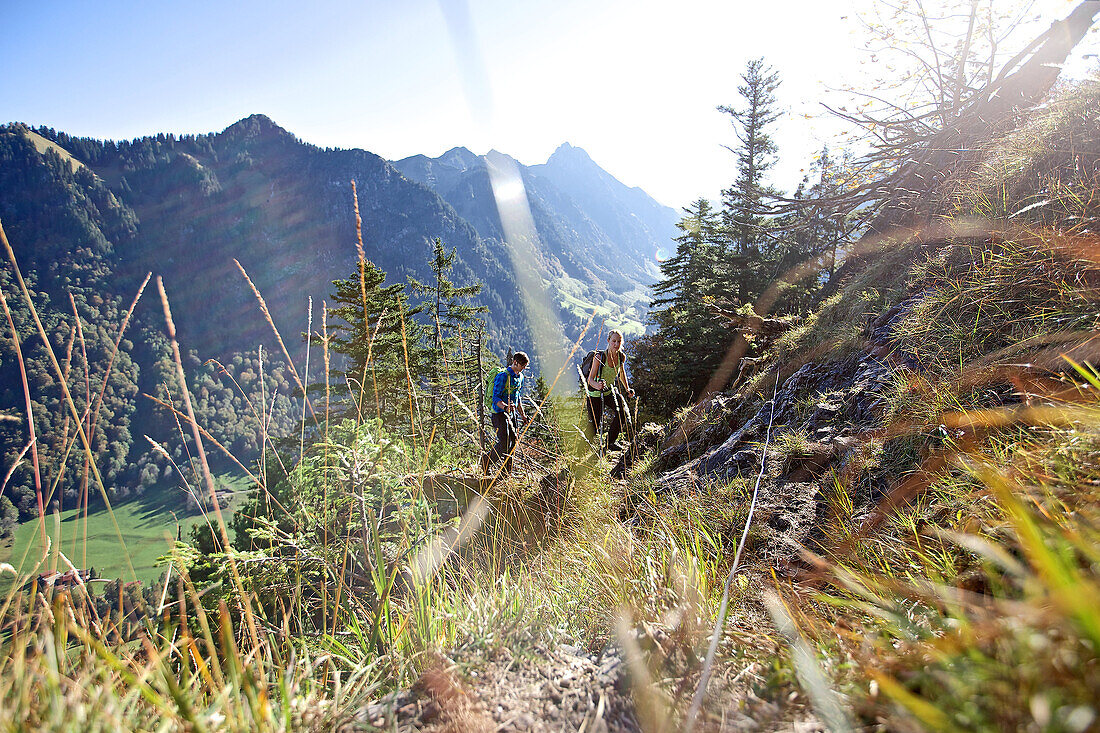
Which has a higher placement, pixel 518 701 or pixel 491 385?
pixel 491 385

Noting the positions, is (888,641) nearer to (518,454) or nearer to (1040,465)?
(1040,465)

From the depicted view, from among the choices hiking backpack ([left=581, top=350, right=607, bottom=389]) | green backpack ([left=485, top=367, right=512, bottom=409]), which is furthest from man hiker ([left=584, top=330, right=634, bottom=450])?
green backpack ([left=485, top=367, right=512, bottom=409])

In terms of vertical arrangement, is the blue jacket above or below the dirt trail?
above

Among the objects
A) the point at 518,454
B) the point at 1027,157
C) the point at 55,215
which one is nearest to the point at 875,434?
the point at 518,454

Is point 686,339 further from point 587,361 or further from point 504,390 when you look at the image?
point 504,390

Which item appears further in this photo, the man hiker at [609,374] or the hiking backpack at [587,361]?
the hiking backpack at [587,361]

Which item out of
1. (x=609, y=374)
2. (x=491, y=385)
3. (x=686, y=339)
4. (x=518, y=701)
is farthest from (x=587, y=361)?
(x=686, y=339)

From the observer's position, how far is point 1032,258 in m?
2.82

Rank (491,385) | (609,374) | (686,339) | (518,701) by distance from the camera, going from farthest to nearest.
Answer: (686,339)
(491,385)
(609,374)
(518,701)

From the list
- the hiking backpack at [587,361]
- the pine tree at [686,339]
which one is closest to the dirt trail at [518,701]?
the hiking backpack at [587,361]

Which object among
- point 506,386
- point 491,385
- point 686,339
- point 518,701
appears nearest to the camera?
point 518,701

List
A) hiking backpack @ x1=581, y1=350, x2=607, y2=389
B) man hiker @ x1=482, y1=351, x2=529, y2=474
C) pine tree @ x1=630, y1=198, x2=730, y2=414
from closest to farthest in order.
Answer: hiking backpack @ x1=581, y1=350, x2=607, y2=389, man hiker @ x1=482, y1=351, x2=529, y2=474, pine tree @ x1=630, y1=198, x2=730, y2=414

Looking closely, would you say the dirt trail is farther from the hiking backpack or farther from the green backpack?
the green backpack

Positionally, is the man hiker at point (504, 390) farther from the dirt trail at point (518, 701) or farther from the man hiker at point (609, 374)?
the dirt trail at point (518, 701)
